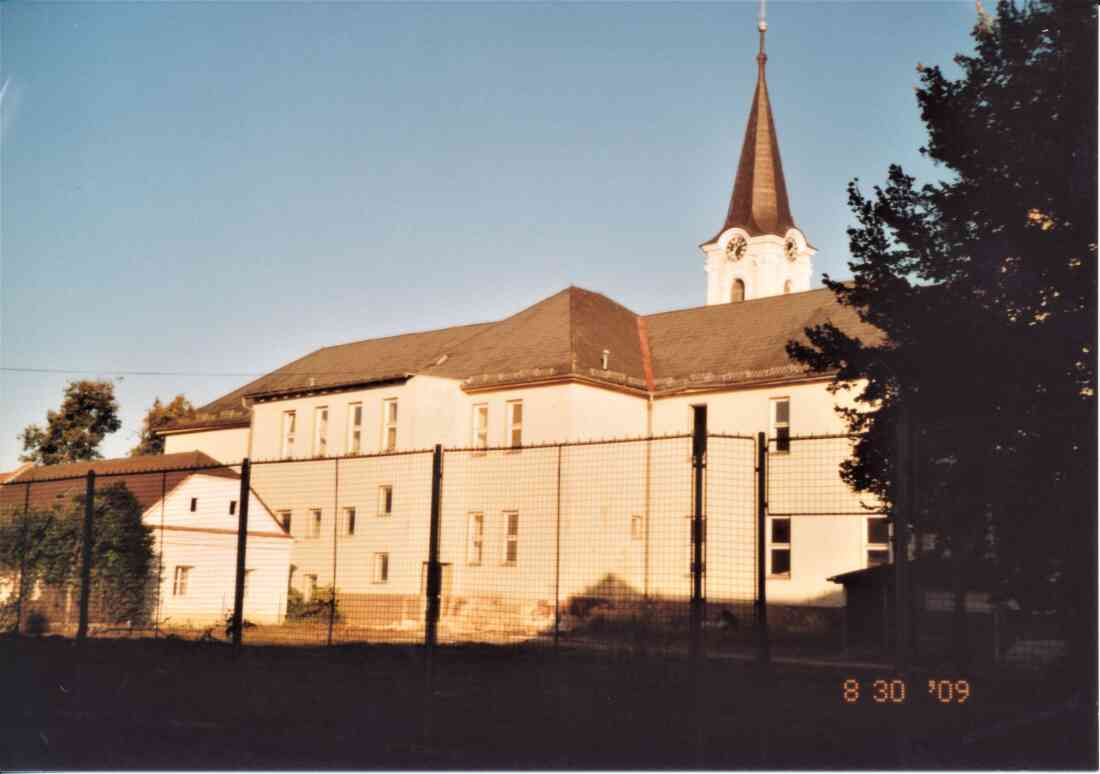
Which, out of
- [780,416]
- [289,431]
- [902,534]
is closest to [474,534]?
[780,416]

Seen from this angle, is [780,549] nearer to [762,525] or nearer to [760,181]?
[762,525]

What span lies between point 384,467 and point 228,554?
7.14m

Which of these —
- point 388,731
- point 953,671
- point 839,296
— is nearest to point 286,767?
point 388,731

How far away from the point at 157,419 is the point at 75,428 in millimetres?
4556

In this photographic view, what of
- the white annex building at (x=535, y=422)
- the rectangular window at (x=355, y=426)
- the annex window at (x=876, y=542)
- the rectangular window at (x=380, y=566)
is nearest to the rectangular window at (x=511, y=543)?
the white annex building at (x=535, y=422)

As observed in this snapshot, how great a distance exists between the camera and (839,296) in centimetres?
1658

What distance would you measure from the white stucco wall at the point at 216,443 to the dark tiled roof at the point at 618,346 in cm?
279

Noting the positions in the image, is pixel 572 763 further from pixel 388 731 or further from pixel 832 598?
pixel 832 598

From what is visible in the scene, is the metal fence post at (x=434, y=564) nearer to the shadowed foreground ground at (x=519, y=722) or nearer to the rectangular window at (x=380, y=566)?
the shadowed foreground ground at (x=519, y=722)

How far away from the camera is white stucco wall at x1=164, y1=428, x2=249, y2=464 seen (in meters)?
43.6

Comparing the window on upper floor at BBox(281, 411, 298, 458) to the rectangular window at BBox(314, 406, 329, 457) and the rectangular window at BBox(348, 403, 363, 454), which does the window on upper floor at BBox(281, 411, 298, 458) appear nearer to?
the rectangular window at BBox(314, 406, 329, 457)

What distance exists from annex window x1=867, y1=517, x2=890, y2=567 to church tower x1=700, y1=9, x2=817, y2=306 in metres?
26.2

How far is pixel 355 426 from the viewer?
123 feet

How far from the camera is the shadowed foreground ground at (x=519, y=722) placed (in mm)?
8164
